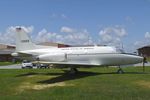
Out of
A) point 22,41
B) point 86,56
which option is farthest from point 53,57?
point 22,41

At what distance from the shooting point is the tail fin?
3691 centimetres

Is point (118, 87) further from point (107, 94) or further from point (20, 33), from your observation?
point (20, 33)

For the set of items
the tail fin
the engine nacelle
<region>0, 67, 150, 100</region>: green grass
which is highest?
the tail fin

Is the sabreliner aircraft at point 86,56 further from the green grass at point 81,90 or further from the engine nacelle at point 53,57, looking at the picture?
the green grass at point 81,90

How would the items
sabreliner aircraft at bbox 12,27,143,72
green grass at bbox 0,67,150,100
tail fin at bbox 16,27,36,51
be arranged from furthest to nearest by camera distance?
1. tail fin at bbox 16,27,36,51
2. sabreliner aircraft at bbox 12,27,143,72
3. green grass at bbox 0,67,150,100

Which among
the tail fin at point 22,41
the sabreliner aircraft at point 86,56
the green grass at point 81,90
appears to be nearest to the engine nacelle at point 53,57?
the sabreliner aircraft at point 86,56

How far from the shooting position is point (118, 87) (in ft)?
72.5

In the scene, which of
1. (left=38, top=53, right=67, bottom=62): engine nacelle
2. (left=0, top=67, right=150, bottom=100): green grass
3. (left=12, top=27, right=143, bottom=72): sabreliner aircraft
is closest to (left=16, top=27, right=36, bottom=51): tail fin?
(left=12, top=27, right=143, bottom=72): sabreliner aircraft

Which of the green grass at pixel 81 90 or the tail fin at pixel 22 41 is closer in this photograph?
the green grass at pixel 81 90

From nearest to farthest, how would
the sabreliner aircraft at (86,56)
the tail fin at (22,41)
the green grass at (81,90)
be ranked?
the green grass at (81,90)
the sabreliner aircraft at (86,56)
the tail fin at (22,41)

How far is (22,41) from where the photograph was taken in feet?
121

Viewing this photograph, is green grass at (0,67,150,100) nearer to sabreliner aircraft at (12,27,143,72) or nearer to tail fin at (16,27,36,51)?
sabreliner aircraft at (12,27,143,72)

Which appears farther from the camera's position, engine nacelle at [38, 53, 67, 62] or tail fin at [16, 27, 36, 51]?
tail fin at [16, 27, 36, 51]

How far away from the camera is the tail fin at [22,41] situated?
36906 millimetres
